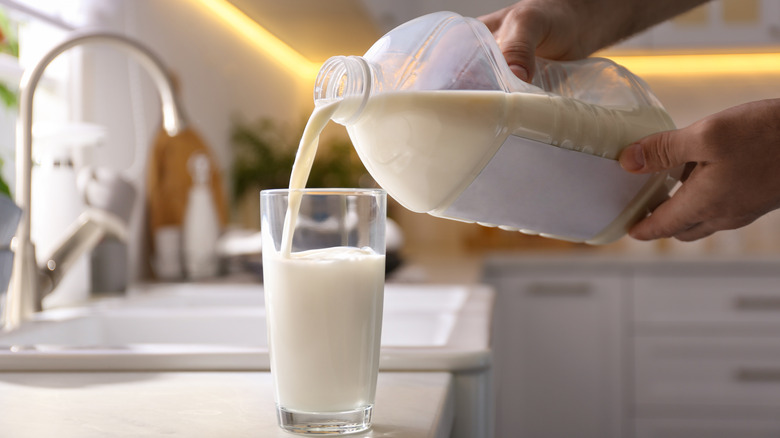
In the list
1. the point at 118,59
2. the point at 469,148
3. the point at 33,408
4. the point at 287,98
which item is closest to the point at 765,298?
the point at 287,98

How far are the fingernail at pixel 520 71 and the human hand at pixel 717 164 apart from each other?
0.38 feet

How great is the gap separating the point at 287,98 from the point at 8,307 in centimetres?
199

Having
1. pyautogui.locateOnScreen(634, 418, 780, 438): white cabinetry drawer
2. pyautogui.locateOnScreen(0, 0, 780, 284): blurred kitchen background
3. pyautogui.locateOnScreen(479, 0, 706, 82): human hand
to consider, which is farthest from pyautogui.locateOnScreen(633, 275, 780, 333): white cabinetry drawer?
Answer: pyautogui.locateOnScreen(479, 0, 706, 82): human hand

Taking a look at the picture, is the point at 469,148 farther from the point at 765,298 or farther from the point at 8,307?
the point at 765,298

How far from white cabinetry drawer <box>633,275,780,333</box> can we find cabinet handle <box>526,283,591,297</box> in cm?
16

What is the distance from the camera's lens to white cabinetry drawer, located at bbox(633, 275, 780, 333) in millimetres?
2445

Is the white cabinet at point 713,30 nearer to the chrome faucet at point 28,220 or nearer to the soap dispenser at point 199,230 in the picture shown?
the soap dispenser at point 199,230

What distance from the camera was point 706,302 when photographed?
8.07ft

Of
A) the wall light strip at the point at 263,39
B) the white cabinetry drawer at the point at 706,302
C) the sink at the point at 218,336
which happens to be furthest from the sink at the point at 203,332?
the white cabinetry drawer at the point at 706,302

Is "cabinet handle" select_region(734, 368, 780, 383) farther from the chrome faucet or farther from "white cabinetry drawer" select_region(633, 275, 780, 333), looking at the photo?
the chrome faucet

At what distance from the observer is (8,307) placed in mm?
1018

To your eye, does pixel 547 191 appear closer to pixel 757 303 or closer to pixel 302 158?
pixel 302 158

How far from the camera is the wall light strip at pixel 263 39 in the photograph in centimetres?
217

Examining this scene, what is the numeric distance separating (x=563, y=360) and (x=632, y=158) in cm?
188
